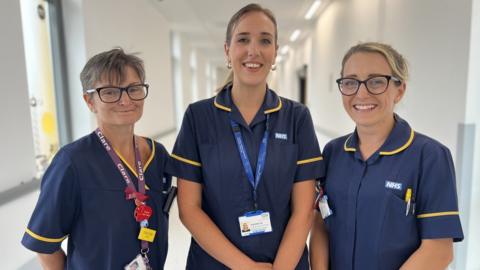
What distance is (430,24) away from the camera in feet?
8.30

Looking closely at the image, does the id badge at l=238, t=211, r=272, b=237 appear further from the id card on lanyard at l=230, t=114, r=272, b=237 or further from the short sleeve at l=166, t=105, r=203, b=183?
the short sleeve at l=166, t=105, r=203, b=183

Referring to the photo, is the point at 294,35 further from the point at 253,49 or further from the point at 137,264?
the point at 137,264

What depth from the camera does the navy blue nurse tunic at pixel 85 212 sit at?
106 cm

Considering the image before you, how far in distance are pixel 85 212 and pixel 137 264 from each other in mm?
268

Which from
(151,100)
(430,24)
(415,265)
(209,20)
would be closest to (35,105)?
(151,100)

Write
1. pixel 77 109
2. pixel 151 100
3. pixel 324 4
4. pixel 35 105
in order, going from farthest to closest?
pixel 324 4 → pixel 151 100 → pixel 77 109 → pixel 35 105

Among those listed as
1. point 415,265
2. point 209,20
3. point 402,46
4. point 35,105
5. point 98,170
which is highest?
point 209,20

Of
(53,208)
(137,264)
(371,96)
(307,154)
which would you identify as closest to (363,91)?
(371,96)

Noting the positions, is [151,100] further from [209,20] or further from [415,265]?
[415,265]

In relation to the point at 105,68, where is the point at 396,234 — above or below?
below

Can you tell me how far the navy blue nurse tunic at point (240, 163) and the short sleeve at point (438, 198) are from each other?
37cm

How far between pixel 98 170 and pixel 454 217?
1.19m

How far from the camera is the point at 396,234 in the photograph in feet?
3.47

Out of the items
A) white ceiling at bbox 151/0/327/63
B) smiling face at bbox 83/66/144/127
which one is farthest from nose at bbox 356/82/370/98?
white ceiling at bbox 151/0/327/63
